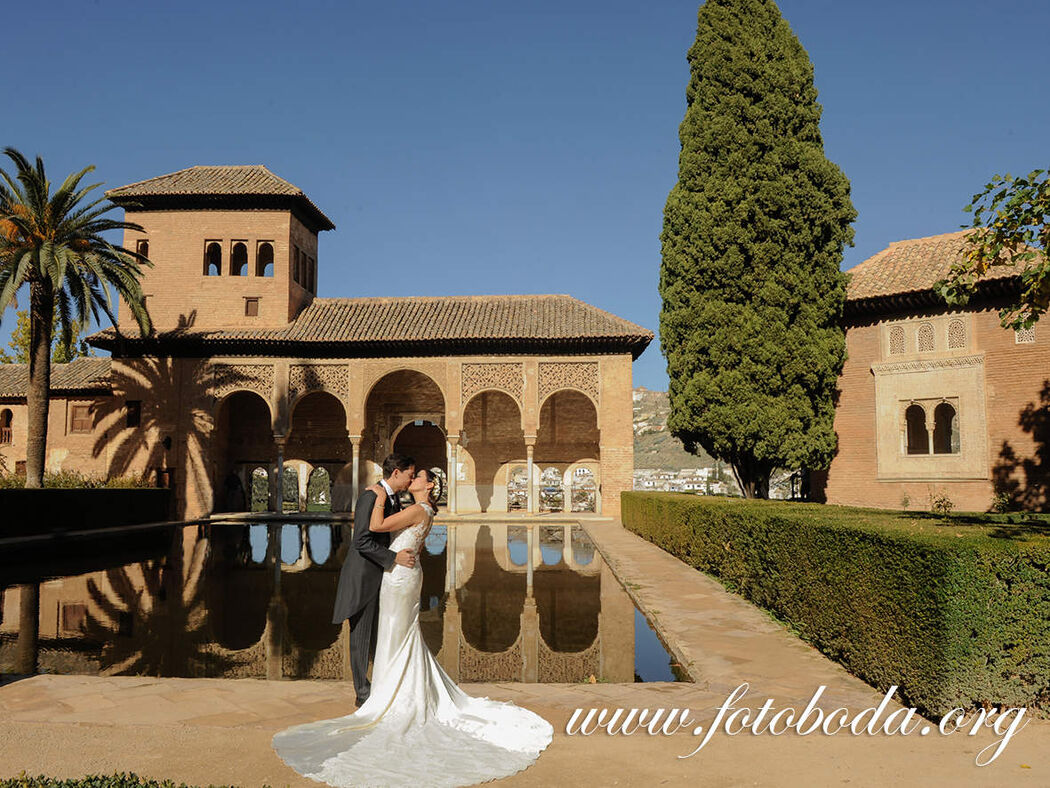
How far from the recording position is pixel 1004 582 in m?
4.61

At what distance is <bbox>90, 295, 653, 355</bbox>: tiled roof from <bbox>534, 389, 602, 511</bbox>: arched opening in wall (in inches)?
115

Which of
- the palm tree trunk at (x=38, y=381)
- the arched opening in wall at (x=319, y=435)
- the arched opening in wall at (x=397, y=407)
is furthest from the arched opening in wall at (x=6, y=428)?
the arched opening in wall at (x=397, y=407)

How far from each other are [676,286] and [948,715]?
559 inches

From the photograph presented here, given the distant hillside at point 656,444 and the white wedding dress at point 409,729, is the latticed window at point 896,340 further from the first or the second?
the distant hillside at point 656,444

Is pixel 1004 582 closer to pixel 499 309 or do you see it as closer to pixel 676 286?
pixel 676 286

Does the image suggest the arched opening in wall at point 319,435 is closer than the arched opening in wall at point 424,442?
Yes

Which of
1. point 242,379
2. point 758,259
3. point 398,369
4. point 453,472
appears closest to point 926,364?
point 758,259

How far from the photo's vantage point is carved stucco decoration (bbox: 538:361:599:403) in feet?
82.6

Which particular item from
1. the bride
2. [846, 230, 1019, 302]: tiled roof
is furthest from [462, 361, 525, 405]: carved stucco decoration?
the bride

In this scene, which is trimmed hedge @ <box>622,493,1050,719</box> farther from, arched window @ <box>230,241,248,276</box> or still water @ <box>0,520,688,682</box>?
arched window @ <box>230,241,248,276</box>

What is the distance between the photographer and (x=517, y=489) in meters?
40.7

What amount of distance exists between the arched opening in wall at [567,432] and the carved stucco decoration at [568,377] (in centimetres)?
214

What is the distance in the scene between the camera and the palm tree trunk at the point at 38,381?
64.9ft

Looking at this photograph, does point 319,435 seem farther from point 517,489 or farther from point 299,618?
point 299,618
